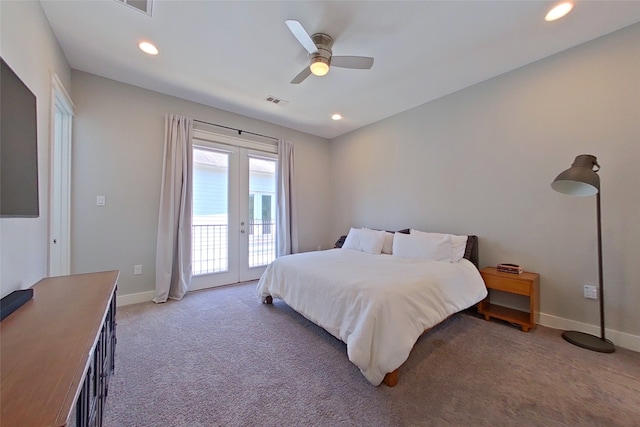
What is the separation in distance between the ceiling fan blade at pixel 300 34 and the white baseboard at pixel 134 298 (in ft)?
11.2

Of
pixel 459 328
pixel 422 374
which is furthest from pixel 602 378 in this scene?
pixel 422 374

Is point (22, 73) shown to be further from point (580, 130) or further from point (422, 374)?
point (580, 130)

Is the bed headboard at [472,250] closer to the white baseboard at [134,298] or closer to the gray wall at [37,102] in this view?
the gray wall at [37,102]

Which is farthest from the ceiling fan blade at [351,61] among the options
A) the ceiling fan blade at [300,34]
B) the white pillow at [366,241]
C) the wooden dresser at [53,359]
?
the wooden dresser at [53,359]

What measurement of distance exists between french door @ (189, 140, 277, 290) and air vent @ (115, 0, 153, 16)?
179 centimetres

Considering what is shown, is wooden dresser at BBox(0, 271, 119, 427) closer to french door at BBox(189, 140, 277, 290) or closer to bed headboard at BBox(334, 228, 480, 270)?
french door at BBox(189, 140, 277, 290)

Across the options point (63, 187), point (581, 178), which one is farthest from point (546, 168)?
point (63, 187)

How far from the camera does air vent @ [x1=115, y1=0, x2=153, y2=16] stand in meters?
1.86

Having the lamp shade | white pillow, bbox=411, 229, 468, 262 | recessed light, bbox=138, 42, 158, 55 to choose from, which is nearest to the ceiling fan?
recessed light, bbox=138, 42, 158, 55

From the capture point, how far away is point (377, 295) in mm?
1775

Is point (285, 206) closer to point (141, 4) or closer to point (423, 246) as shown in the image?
point (423, 246)

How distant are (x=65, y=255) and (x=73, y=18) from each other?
2278 millimetres

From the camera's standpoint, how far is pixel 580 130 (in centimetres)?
237

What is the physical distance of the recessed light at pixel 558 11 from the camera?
1891mm
